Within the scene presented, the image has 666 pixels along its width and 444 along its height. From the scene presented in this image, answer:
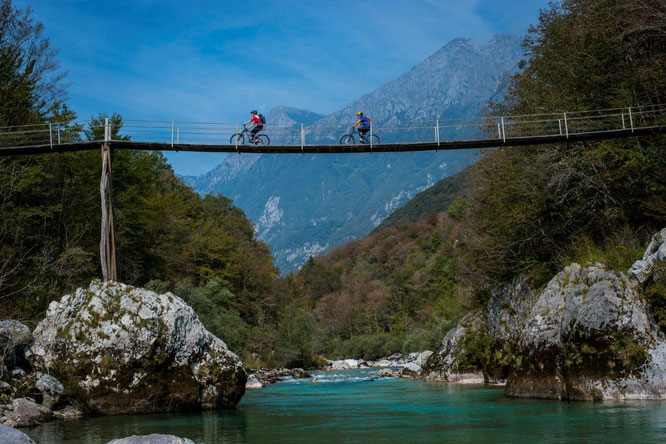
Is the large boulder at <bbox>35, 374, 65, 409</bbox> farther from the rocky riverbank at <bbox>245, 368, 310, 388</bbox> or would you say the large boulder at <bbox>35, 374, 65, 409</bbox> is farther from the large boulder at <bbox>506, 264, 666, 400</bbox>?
the rocky riverbank at <bbox>245, 368, 310, 388</bbox>

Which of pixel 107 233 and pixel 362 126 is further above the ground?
pixel 362 126

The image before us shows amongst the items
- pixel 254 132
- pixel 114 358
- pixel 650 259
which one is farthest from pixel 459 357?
pixel 114 358

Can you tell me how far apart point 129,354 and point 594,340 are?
14138mm

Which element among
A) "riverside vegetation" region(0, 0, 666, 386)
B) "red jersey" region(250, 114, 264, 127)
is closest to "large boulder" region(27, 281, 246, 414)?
"riverside vegetation" region(0, 0, 666, 386)

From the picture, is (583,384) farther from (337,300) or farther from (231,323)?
(337,300)

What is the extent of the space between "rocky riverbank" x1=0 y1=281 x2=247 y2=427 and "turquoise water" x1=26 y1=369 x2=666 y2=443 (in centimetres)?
89

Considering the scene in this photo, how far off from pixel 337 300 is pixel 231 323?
58.0 m

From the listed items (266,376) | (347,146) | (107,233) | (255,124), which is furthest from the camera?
(266,376)

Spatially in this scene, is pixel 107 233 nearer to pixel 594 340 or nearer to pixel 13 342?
pixel 13 342

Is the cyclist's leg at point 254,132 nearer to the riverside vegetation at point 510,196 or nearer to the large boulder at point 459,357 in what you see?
the riverside vegetation at point 510,196

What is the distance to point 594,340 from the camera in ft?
58.7

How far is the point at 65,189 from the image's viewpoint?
100 feet

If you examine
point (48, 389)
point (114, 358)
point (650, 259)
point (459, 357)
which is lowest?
point (459, 357)

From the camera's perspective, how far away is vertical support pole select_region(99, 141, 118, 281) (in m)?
21.8
